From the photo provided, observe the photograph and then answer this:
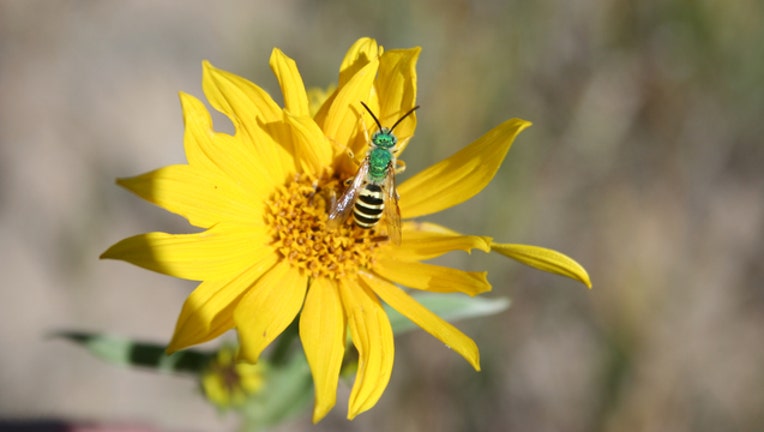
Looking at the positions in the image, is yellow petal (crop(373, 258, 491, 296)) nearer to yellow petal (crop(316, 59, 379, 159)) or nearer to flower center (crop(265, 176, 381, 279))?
flower center (crop(265, 176, 381, 279))

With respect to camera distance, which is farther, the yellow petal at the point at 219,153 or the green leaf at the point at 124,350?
the green leaf at the point at 124,350

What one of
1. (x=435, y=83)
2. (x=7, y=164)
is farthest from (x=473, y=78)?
(x=7, y=164)

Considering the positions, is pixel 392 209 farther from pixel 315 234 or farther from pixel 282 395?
pixel 282 395

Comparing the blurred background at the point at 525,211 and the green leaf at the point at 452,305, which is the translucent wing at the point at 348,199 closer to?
the green leaf at the point at 452,305

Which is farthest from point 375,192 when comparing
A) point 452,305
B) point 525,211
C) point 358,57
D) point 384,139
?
point 525,211

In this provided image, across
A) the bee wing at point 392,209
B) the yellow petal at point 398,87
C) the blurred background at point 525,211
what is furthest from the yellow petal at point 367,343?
the blurred background at point 525,211
